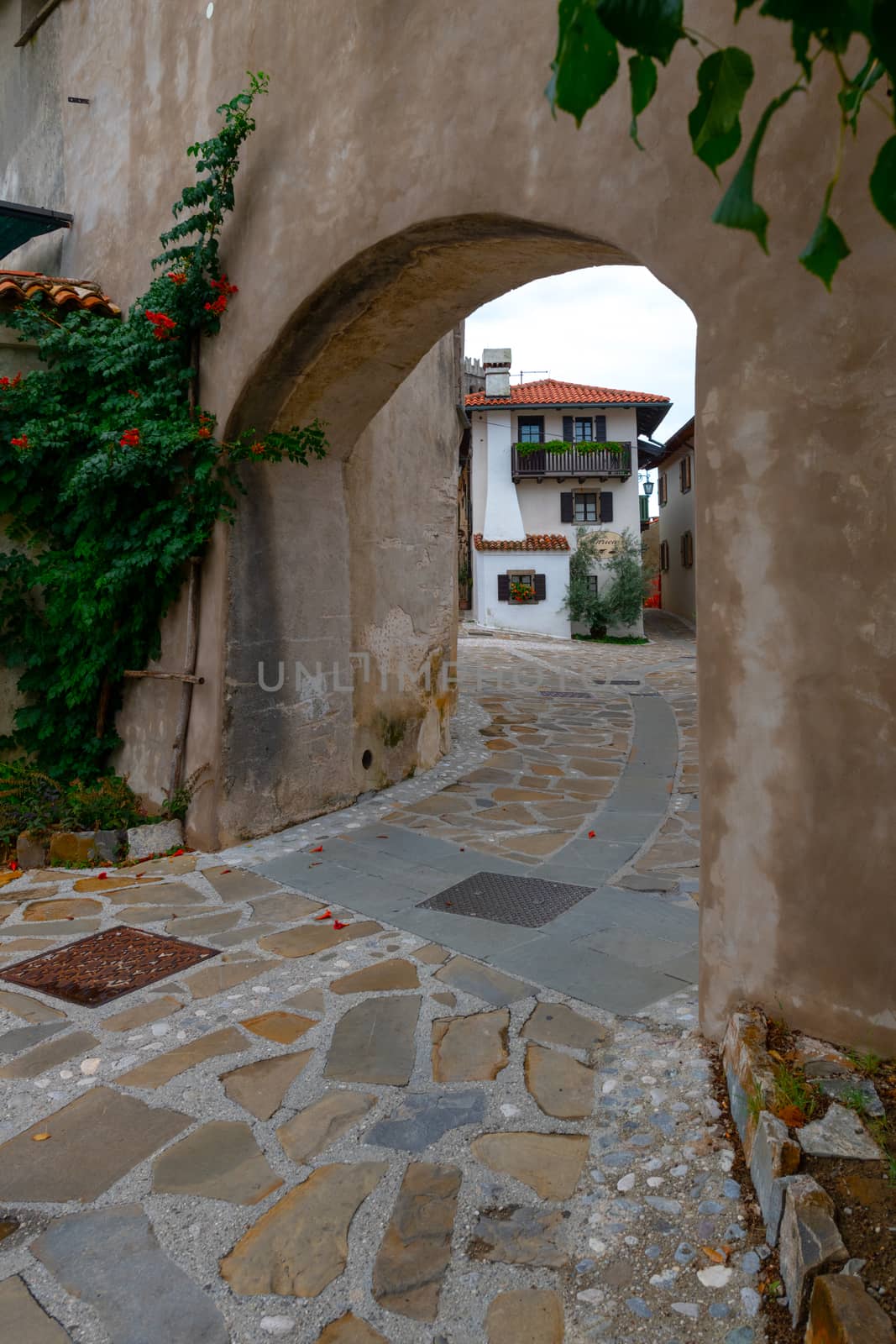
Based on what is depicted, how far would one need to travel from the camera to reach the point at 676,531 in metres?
33.8

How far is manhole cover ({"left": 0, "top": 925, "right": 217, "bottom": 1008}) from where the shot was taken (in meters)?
3.62

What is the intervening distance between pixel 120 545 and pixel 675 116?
419cm

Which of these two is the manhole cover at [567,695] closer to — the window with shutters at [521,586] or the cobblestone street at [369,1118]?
the cobblestone street at [369,1118]

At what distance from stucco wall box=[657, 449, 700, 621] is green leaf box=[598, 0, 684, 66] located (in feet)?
101

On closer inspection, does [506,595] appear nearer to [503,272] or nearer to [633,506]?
[633,506]

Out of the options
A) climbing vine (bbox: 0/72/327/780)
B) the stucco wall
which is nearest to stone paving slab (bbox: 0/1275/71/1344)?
climbing vine (bbox: 0/72/327/780)

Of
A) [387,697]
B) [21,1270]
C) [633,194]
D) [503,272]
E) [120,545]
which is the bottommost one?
[21,1270]

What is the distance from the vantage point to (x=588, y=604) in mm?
26969

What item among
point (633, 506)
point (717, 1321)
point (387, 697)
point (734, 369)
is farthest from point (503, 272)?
point (633, 506)

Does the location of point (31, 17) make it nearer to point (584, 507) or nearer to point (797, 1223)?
point (797, 1223)

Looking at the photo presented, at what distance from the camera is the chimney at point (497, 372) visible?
2988 centimetres

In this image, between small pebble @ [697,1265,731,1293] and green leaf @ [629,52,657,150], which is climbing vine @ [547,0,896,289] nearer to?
green leaf @ [629,52,657,150]

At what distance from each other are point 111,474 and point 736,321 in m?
4.03

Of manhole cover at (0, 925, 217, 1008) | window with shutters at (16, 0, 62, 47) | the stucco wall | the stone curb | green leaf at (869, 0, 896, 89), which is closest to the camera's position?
green leaf at (869, 0, 896, 89)
